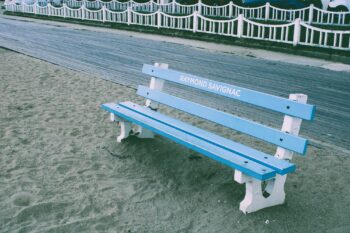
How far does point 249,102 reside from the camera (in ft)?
12.9

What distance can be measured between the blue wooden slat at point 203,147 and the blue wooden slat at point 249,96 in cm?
51

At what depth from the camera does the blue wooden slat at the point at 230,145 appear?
3.48 m

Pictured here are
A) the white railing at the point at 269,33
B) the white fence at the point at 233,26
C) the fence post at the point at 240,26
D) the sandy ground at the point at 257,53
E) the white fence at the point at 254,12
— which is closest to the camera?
the sandy ground at the point at 257,53

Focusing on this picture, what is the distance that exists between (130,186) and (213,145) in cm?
91

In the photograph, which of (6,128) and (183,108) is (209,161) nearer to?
(183,108)

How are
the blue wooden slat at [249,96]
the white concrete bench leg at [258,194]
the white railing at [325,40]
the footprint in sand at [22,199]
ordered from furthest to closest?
the white railing at [325,40]
the footprint in sand at [22,199]
the white concrete bench leg at [258,194]
the blue wooden slat at [249,96]

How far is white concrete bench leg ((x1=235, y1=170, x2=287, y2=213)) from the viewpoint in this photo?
361 cm

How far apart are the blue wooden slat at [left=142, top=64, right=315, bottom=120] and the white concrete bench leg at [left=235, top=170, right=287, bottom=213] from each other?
1.95 feet

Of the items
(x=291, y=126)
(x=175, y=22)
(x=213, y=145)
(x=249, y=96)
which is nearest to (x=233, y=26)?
(x=175, y=22)

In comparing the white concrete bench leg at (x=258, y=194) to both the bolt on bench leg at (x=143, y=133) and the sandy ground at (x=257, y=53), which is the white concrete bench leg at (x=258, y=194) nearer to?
the bolt on bench leg at (x=143, y=133)

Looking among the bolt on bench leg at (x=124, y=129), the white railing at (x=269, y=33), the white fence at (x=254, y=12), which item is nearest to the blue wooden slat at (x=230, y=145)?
the bolt on bench leg at (x=124, y=129)

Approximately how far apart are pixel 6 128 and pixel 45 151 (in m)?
1.14

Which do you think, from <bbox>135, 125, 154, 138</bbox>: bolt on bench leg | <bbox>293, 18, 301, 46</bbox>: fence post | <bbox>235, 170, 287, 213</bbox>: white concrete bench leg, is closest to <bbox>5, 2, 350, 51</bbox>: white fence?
<bbox>293, 18, 301, 46</bbox>: fence post

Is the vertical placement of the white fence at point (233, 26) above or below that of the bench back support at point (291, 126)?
above
